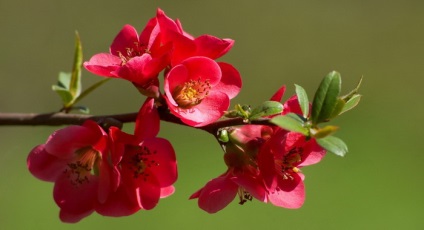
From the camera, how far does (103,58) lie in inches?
31.8

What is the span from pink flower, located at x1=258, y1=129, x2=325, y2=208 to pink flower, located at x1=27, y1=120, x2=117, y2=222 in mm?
156

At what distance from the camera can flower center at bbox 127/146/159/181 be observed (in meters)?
0.77

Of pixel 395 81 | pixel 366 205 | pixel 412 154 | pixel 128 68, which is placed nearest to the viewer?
pixel 128 68

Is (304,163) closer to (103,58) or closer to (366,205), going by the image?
(103,58)

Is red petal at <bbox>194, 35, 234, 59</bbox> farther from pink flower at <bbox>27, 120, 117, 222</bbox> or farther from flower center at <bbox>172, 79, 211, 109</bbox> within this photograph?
pink flower at <bbox>27, 120, 117, 222</bbox>

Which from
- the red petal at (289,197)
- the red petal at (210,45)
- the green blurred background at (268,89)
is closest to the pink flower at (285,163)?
the red petal at (289,197)

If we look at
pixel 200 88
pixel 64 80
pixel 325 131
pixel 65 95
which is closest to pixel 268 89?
pixel 64 80

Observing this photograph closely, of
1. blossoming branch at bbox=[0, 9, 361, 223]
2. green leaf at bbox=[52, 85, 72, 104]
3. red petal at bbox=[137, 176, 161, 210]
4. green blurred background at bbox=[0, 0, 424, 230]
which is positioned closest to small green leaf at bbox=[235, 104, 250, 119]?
blossoming branch at bbox=[0, 9, 361, 223]

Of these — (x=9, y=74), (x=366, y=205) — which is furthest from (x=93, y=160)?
(x=9, y=74)

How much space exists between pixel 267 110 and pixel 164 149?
0.11 m

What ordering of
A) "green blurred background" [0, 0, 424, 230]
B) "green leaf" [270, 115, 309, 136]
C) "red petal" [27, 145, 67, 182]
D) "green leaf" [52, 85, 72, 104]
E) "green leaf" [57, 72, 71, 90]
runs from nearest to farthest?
"green leaf" [270, 115, 309, 136] → "red petal" [27, 145, 67, 182] → "green leaf" [52, 85, 72, 104] → "green leaf" [57, 72, 71, 90] → "green blurred background" [0, 0, 424, 230]

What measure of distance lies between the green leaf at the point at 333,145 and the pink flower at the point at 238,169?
9cm

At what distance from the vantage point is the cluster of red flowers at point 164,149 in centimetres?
76

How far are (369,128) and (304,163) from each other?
291 cm
